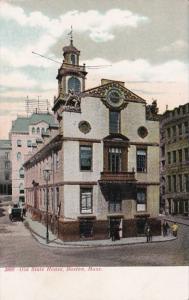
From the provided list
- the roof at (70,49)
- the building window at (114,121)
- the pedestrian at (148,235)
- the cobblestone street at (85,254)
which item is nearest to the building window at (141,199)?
the pedestrian at (148,235)

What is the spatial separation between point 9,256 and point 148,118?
4.59 metres

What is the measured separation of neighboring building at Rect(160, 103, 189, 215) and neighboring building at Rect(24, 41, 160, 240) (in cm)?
25

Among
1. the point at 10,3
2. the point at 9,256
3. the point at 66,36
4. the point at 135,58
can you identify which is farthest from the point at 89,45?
the point at 9,256

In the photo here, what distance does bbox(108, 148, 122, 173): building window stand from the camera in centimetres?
942

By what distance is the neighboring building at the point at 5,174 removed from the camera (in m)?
8.54

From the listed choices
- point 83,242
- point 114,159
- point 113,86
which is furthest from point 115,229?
point 113,86

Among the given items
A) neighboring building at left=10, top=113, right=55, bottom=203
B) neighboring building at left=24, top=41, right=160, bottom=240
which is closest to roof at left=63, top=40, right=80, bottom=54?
neighboring building at left=24, top=41, right=160, bottom=240

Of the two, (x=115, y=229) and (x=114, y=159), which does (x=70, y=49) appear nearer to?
(x=114, y=159)

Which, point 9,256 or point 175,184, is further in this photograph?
point 175,184

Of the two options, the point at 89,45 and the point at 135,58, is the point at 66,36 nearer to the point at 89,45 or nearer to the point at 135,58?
the point at 89,45

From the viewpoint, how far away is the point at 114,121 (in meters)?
9.03

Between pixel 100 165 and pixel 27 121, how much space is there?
2325 mm

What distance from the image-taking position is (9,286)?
7.29 metres

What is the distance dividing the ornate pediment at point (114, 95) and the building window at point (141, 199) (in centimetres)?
219
